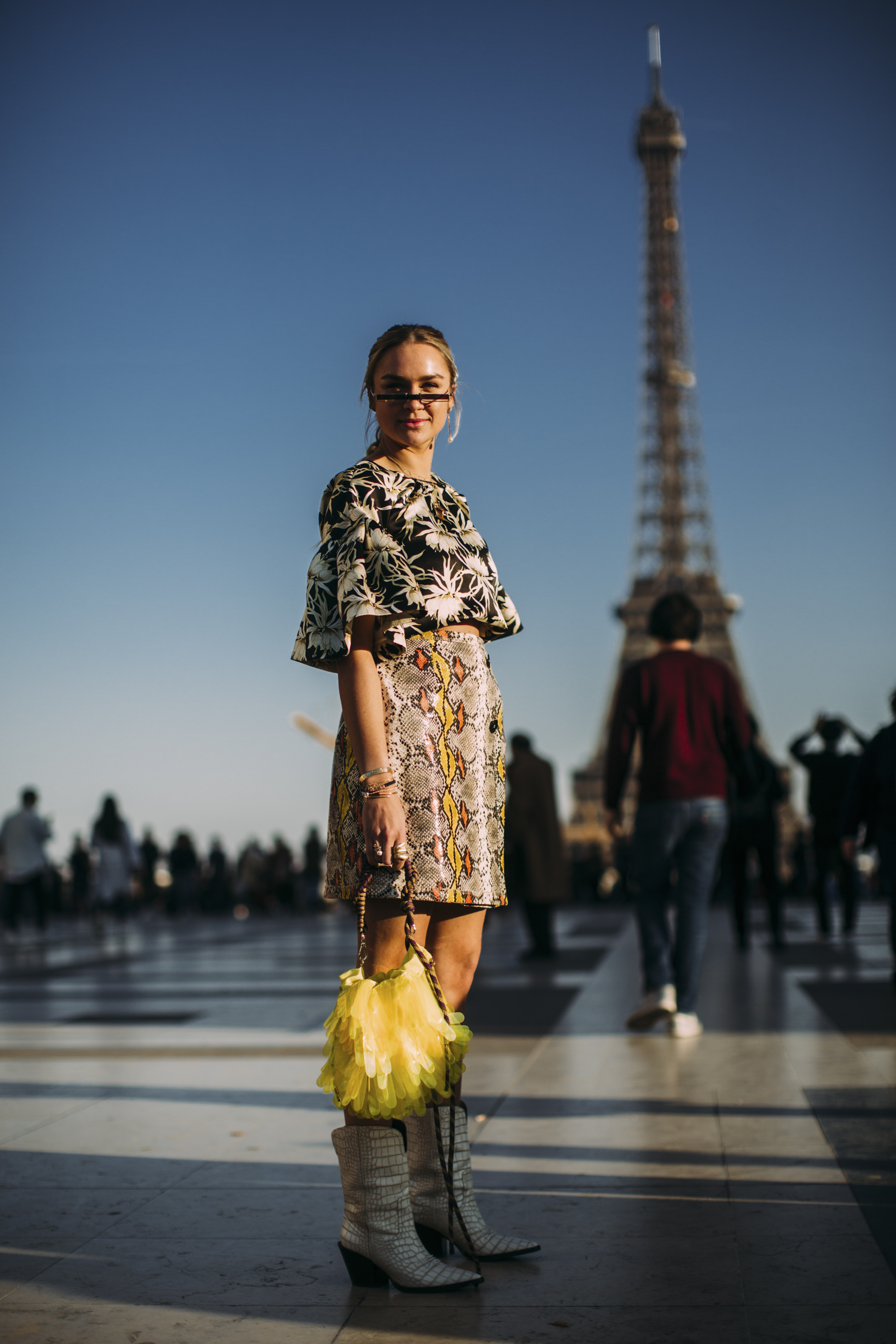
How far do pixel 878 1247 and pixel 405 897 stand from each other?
43.7 inches

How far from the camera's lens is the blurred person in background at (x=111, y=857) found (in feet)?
51.2

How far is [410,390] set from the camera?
9.23ft

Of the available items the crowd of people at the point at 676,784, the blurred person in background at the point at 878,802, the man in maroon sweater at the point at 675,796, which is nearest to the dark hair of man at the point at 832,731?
the blurred person in background at the point at 878,802

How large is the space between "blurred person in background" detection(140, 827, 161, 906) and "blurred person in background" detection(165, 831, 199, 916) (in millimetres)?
447

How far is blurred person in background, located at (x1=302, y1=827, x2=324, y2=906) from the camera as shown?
2664cm

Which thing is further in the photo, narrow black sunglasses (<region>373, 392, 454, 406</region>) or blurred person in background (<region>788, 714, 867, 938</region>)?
blurred person in background (<region>788, 714, 867, 938</region>)

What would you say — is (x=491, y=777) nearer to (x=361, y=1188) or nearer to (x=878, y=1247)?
(x=361, y=1188)

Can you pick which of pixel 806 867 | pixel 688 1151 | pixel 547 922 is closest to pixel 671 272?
pixel 806 867

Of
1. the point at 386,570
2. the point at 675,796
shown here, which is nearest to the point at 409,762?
the point at 386,570

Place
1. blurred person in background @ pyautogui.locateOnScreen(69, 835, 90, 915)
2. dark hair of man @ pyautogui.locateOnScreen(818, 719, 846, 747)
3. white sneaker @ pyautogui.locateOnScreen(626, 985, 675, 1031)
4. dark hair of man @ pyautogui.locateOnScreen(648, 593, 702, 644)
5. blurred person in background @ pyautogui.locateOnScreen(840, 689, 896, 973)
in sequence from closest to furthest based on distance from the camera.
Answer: white sneaker @ pyautogui.locateOnScreen(626, 985, 675, 1031) < dark hair of man @ pyautogui.locateOnScreen(648, 593, 702, 644) < blurred person in background @ pyautogui.locateOnScreen(840, 689, 896, 973) < dark hair of man @ pyautogui.locateOnScreen(818, 719, 846, 747) < blurred person in background @ pyautogui.locateOnScreen(69, 835, 90, 915)

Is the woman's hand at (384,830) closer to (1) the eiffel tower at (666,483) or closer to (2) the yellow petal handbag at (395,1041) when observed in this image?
(2) the yellow petal handbag at (395,1041)

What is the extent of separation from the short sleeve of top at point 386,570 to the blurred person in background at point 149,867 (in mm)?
22591

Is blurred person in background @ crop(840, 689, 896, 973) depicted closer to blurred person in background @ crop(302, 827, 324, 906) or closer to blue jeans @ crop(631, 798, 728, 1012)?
blue jeans @ crop(631, 798, 728, 1012)

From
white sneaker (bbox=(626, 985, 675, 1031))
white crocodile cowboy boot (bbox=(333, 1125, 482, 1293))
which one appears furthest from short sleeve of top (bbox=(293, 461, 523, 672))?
white sneaker (bbox=(626, 985, 675, 1031))
